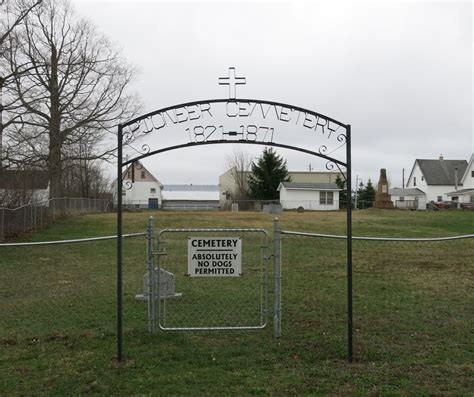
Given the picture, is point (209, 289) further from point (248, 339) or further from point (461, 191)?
point (461, 191)

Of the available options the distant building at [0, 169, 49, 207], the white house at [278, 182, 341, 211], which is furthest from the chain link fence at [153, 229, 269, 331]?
the white house at [278, 182, 341, 211]

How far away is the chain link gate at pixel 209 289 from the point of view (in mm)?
5750

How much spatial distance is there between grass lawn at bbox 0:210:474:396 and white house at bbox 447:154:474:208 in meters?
50.3

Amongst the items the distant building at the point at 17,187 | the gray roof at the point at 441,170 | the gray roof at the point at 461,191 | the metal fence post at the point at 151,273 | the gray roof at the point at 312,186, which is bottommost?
the metal fence post at the point at 151,273

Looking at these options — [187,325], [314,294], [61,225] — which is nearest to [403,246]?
[314,294]

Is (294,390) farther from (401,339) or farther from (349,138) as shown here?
(349,138)

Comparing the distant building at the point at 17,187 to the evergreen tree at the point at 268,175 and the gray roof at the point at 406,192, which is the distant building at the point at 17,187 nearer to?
the evergreen tree at the point at 268,175

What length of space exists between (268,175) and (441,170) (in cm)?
2535

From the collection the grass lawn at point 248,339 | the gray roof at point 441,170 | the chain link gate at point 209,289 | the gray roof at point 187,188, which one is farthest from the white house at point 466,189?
the chain link gate at point 209,289

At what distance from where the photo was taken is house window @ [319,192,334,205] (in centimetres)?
5375

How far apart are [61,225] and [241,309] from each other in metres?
21.0

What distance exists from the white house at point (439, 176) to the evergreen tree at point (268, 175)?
21.2 metres

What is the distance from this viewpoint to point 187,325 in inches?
265

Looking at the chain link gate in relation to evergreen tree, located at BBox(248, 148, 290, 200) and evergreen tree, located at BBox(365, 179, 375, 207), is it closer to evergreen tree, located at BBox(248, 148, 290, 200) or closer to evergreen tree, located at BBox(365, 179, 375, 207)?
evergreen tree, located at BBox(248, 148, 290, 200)
